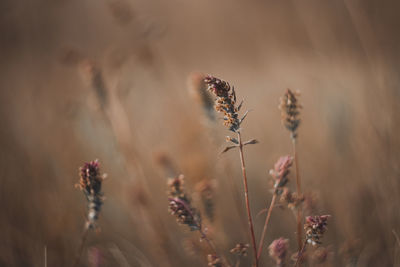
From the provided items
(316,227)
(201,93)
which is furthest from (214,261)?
(201,93)

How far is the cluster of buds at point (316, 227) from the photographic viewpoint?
64cm

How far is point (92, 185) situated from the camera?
2.45 feet

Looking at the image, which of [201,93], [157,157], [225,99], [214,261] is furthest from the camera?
[157,157]

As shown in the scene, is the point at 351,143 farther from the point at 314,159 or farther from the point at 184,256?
the point at 184,256

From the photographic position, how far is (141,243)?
1.90 m

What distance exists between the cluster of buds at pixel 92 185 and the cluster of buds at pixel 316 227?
0.52 metres

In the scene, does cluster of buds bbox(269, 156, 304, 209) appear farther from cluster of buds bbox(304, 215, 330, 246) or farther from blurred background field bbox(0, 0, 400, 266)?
blurred background field bbox(0, 0, 400, 266)

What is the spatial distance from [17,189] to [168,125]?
3.90 feet

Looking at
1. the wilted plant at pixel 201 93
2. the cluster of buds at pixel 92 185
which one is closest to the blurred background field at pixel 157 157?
the wilted plant at pixel 201 93

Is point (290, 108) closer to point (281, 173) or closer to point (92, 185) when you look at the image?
point (281, 173)

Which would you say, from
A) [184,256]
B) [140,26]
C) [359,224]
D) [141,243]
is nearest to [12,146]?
[141,243]

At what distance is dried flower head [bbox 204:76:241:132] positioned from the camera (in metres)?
0.64

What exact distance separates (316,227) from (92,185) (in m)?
0.55

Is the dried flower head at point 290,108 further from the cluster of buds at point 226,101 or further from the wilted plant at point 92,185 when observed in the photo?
the wilted plant at point 92,185
